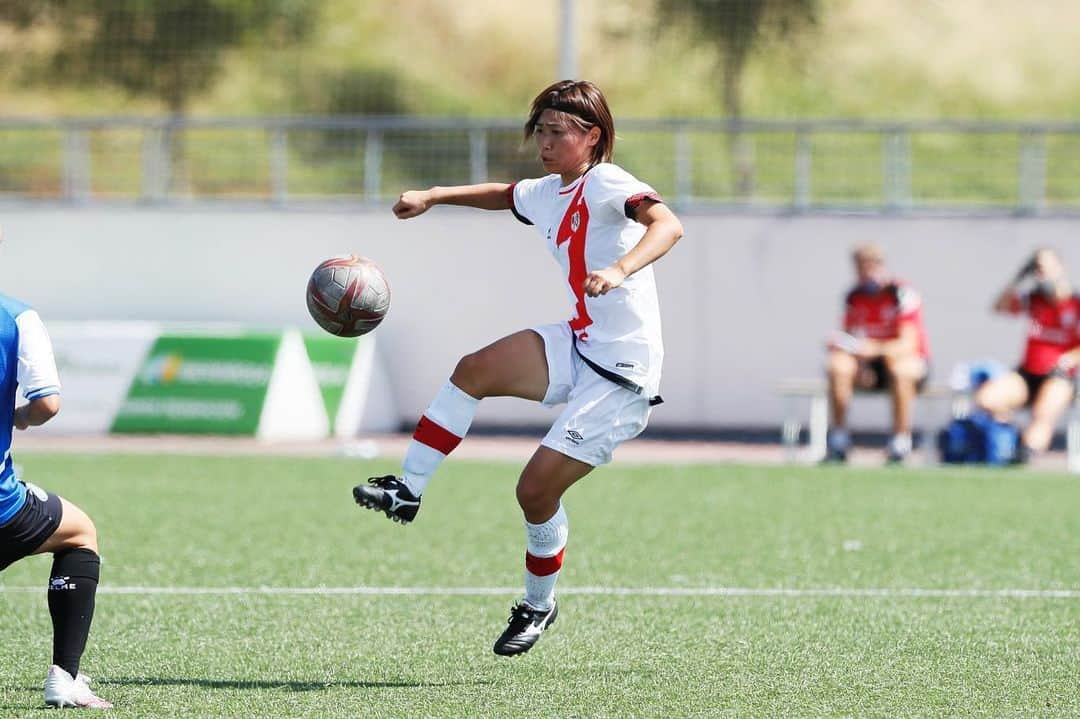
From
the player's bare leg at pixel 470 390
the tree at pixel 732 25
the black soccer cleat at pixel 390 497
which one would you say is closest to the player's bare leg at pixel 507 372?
the player's bare leg at pixel 470 390

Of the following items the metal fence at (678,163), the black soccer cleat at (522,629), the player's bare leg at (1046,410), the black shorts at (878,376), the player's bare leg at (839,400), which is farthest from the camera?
the metal fence at (678,163)

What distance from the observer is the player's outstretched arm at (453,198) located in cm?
624

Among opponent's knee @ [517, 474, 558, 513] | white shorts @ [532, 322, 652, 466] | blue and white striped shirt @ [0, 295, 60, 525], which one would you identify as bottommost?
opponent's knee @ [517, 474, 558, 513]

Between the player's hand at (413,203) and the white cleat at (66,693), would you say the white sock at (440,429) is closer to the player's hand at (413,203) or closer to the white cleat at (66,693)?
the player's hand at (413,203)

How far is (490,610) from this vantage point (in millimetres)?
7371

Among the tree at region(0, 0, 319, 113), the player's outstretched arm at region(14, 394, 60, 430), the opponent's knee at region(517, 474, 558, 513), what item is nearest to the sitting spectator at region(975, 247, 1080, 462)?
the opponent's knee at region(517, 474, 558, 513)

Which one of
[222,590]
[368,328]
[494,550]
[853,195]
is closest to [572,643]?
[368,328]

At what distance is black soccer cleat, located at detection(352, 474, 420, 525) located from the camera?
5707 mm

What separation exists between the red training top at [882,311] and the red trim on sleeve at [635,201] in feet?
30.1

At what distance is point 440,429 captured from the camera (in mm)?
5992

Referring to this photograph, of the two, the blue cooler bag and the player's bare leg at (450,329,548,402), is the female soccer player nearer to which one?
the player's bare leg at (450,329,548,402)

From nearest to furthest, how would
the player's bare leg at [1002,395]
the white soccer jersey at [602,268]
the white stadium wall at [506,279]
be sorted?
1. the white soccer jersey at [602,268]
2. the player's bare leg at [1002,395]
3. the white stadium wall at [506,279]

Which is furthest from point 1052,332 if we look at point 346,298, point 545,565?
point 346,298

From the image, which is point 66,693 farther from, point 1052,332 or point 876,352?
point 1052,332
